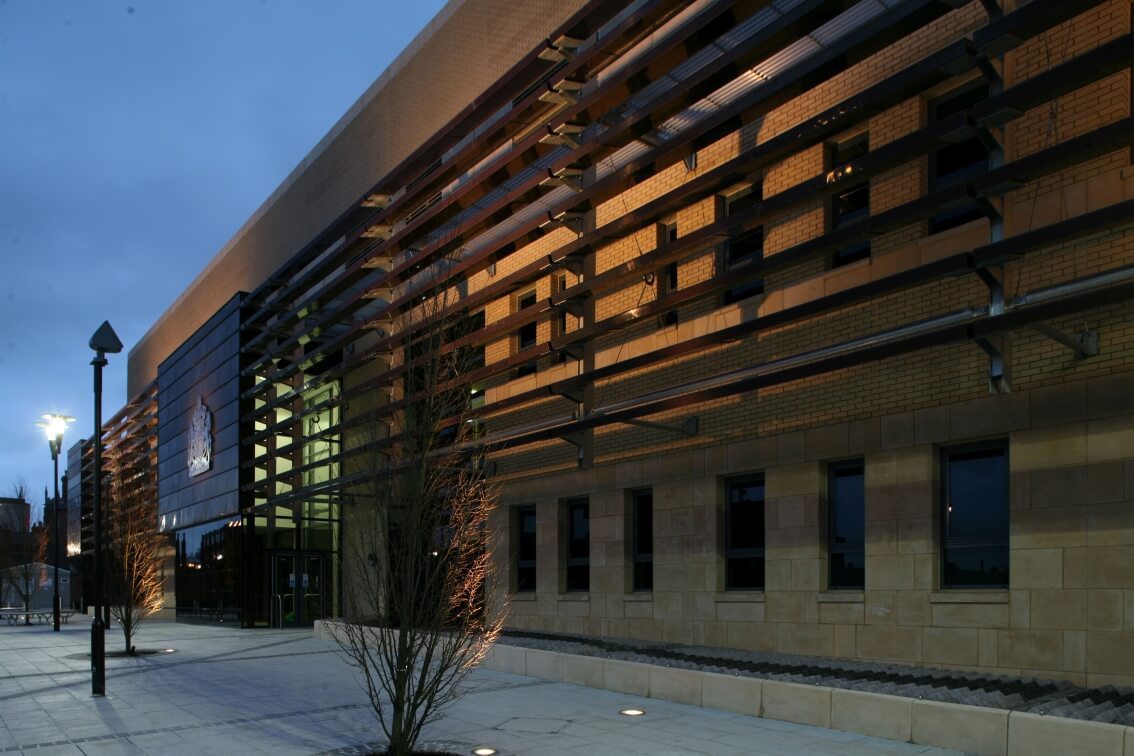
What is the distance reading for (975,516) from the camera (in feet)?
42.9

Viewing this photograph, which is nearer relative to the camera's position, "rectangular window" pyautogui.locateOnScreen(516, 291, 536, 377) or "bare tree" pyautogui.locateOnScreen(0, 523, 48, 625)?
"rectangular window" pyautogui.locateOnScreen(516, 291, 536, 377)

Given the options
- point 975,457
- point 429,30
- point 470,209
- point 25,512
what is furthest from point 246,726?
point 25,512

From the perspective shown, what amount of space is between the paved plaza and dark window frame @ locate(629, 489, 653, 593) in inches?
142

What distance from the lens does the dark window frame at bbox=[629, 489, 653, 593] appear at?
62.0ft

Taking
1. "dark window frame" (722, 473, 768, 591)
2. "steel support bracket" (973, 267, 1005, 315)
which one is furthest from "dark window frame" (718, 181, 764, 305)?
"steel support bracket" (973, 267, 1005, 315)

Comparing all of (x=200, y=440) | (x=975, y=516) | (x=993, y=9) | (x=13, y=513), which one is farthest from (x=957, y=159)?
(x=13, y=513)

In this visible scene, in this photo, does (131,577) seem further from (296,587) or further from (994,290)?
(994,290)

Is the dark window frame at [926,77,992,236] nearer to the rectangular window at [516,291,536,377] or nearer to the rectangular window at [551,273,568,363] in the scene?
the rectangular window at [551,273,568,363]

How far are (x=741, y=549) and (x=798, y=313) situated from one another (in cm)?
501

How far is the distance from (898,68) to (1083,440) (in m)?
6.27

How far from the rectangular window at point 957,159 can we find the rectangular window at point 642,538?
8.07 m

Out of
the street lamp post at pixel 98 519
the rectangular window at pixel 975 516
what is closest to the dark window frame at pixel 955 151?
the rectangular window at pixel 975 516

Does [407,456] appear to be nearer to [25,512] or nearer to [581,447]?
[581,447]

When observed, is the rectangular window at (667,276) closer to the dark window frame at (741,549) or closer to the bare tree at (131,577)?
the dark window frame at (741,549)
